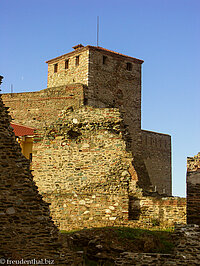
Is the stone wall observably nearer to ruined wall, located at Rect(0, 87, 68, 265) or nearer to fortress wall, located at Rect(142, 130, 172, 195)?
ruined wall, located at Rect(0, 87, 68, 265)

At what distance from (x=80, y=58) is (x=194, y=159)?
50.7 ft

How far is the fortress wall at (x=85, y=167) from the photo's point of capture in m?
13.1

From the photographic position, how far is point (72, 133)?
1451cm

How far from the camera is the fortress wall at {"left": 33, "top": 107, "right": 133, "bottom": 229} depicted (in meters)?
13.1

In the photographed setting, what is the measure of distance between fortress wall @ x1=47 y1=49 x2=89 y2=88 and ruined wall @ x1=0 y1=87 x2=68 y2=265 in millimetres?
17841

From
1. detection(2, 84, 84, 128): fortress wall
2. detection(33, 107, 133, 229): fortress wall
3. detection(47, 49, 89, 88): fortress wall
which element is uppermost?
detection(47, 49, 89, 88): fortress wall

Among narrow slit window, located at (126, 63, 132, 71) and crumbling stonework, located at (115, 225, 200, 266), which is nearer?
crumbling stonework, located at (115, 225, 200, 266)

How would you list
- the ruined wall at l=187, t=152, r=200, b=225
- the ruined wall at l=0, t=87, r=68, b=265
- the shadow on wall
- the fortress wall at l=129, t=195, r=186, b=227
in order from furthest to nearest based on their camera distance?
the shadow on wall, the fortress wall at l=129, t=195, r=186, b=227, the ruined wall at l=187, t=152, r=200, b=225, the ruined wall at l=0, t=87, r=68, b=265

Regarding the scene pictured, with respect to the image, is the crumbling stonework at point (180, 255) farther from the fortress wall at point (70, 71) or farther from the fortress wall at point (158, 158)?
the fortress wall at point (158, 158)

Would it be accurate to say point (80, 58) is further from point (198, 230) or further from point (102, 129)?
point (198, 230)

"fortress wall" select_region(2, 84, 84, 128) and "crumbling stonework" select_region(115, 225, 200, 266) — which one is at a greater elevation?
"fortress wall" select_region(2, 84, 84, 128)

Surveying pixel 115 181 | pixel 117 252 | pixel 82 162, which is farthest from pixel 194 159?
pixel 117 252

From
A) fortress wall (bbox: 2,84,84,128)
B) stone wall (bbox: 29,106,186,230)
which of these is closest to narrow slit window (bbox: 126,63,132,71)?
fortress wall (bbox: 2,84,84,128)

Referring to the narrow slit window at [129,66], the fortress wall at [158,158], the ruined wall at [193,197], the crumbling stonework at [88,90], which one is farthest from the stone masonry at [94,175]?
the fortress wall at [158,158]
